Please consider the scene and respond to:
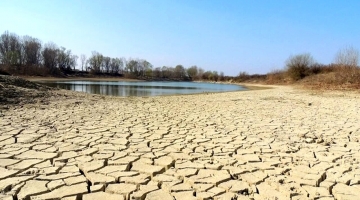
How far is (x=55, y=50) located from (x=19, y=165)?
66.1 m

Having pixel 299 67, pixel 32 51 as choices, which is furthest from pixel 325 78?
pixel 32 51

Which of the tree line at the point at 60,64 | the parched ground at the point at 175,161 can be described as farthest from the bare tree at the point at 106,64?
the parched ground at the point at 175,161

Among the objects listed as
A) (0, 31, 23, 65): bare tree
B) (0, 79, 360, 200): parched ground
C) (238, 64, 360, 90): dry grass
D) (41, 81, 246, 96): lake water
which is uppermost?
(0, 31, 23, 65): bare tree

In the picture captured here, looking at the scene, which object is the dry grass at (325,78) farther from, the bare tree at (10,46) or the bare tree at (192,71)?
the bare tree at (10,46)

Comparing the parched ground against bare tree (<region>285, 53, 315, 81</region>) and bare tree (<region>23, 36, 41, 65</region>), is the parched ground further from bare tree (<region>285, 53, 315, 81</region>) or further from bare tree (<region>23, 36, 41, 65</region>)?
bare tree (<region>23, 36, 41, 65</region>)

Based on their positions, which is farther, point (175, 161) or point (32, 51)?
point (32, 51)

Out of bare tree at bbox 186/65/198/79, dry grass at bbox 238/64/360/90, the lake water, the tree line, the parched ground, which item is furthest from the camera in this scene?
bare tree at bbox 186/65/198/79

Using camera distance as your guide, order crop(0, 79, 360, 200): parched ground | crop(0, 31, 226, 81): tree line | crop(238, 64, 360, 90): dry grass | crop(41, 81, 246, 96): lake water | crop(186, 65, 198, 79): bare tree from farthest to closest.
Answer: crop(186, 65, 198, 79): bare tree, crop(0, 31, 226, 81): tree line, crop(41, 81, 246, 96): lake water, crop(238, 64, 360, 90): dry grass, crop(0, 79, 360, 200): parched ground

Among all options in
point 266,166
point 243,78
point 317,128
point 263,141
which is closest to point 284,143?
point 263,141

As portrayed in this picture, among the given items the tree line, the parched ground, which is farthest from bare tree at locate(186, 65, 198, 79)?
the parched ground

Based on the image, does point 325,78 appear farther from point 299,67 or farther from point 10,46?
point 10,46

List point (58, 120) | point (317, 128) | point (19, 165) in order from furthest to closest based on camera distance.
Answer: point (58, 120) < point (317, 128) < point (19, 165)

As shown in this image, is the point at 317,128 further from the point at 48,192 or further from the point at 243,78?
the point at 243,78

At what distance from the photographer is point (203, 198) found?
2088 millimetres
